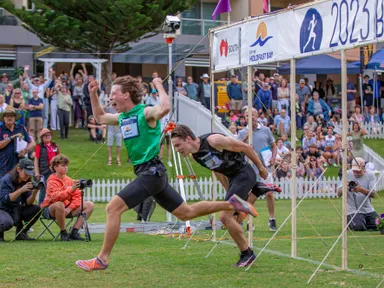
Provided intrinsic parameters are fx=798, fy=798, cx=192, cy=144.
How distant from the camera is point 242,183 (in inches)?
387

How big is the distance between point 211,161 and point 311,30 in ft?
6.55

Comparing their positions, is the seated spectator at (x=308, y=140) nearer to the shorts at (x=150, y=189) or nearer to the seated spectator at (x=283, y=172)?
the seated spectator at (x=283, y=172)

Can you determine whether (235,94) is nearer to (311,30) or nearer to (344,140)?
(311,30)

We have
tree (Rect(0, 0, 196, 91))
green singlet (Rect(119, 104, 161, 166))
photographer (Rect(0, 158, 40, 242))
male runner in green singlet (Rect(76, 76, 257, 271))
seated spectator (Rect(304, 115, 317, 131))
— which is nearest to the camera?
male runner in green singlet (Rect(76, 76, 257, 271))

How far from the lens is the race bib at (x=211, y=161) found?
9.54 m

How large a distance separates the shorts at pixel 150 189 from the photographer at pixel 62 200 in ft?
14.0

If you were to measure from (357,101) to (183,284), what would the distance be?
2374 cm

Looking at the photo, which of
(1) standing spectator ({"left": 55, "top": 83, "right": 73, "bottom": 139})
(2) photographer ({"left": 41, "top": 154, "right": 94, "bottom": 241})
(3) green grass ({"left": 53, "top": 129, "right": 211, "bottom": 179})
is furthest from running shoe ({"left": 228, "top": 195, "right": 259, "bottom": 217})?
(1) standing spectator ({"left": 55, "top": 83, "right": 73, "bottom": 139})

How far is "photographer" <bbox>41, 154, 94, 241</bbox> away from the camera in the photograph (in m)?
12.7

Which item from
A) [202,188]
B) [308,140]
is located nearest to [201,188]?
[202,188]

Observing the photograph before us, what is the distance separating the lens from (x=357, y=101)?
3089 centimetres

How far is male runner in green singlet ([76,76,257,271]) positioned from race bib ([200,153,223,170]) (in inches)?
38.5

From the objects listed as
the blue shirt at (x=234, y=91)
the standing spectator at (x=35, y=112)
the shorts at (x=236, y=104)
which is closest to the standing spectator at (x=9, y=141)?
the standing spectator at (x=35, y=112)

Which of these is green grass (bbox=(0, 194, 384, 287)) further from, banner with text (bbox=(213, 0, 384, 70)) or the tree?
the tree
